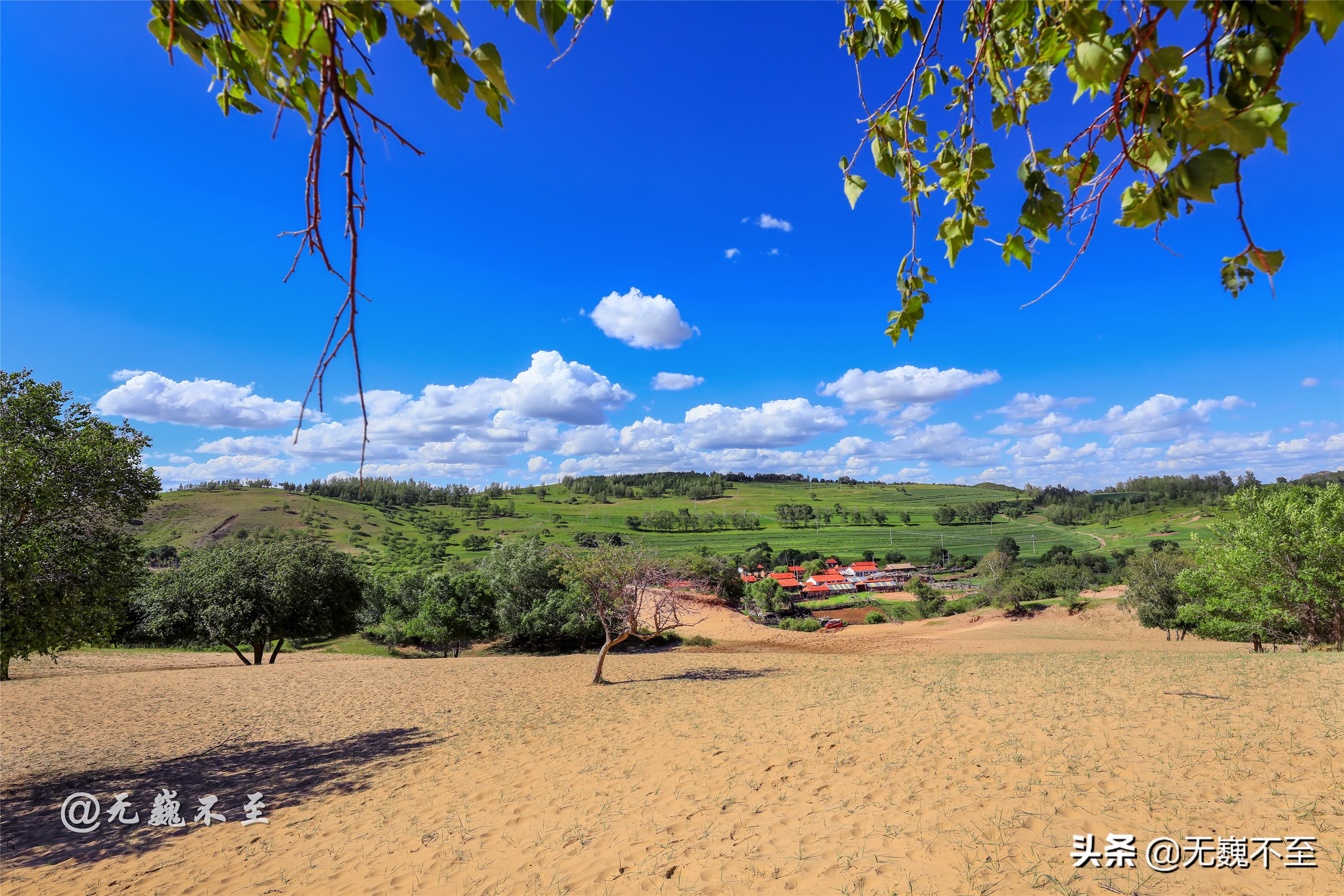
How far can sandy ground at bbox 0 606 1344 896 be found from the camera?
436 cm

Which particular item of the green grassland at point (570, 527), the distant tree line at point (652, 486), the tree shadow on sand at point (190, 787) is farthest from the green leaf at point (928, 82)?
the distant tree line at point (652, 486)

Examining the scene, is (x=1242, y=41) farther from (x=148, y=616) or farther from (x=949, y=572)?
(x=949, y=572)

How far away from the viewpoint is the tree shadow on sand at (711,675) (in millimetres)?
16078

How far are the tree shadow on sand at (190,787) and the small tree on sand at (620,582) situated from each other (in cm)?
602

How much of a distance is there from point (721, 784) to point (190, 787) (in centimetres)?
787

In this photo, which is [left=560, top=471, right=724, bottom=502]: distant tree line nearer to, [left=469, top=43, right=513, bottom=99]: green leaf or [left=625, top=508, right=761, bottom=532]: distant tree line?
[left=625, top=508, right=761, bottom=532]: distant tree line

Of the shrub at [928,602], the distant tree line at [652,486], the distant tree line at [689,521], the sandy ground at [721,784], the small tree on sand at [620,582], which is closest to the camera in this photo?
the sandy ground at [721,784]

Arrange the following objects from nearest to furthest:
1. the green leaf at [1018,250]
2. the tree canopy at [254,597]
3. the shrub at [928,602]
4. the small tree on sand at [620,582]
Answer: the green leaf at [1018,250] < the small tree on sand at [620,582] < the tree canopy at [254,597] < the shrub at [928,602]

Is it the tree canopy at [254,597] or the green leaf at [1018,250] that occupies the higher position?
the green leaf at [1018,250]

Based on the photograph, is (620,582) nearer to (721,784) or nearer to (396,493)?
(721,784)

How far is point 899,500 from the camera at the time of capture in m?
146

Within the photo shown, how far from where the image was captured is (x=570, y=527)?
97.0m

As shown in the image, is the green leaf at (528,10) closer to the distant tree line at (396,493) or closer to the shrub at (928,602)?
the shrub at (928,602)

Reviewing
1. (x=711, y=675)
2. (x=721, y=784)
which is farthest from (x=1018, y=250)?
(x=711, y=675)
